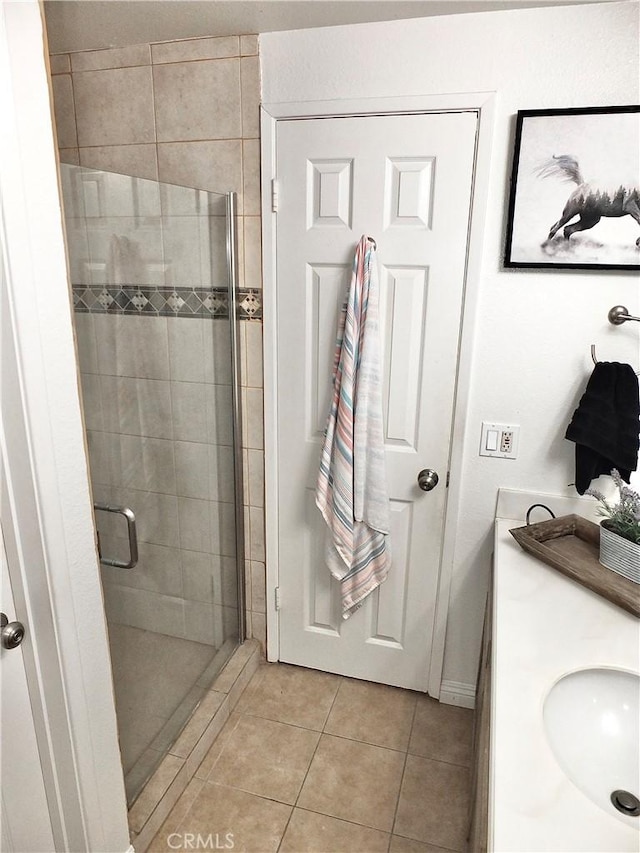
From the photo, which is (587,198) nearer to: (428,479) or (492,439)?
(492,439)

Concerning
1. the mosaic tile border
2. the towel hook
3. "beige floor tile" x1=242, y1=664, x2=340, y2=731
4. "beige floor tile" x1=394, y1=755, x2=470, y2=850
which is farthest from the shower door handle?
the towel hook

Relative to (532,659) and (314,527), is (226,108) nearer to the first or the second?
(314,527)

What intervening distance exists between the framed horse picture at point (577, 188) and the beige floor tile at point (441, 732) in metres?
1.59

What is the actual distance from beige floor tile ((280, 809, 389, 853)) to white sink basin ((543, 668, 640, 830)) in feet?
2.81

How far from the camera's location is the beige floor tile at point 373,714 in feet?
6.76

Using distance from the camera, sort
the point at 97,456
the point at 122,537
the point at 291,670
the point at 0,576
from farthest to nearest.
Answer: the point at 291,670 < the point at 122,537 < the point at 97,456 < the point at 0,576

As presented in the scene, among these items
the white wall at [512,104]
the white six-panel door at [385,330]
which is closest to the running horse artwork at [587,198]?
the white wall at [512,104]

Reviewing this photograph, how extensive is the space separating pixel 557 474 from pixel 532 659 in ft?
→ 2.62

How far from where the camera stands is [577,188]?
5.35 ft

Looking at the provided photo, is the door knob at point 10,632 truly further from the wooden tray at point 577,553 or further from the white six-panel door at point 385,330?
the wooden tray at point 577,553

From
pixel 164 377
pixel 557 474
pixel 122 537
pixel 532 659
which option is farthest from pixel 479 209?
pixel 122 537

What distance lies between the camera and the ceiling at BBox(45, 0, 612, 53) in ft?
5.15

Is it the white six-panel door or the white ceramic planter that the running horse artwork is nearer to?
the white six-panel door

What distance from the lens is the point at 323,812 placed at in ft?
5.85
